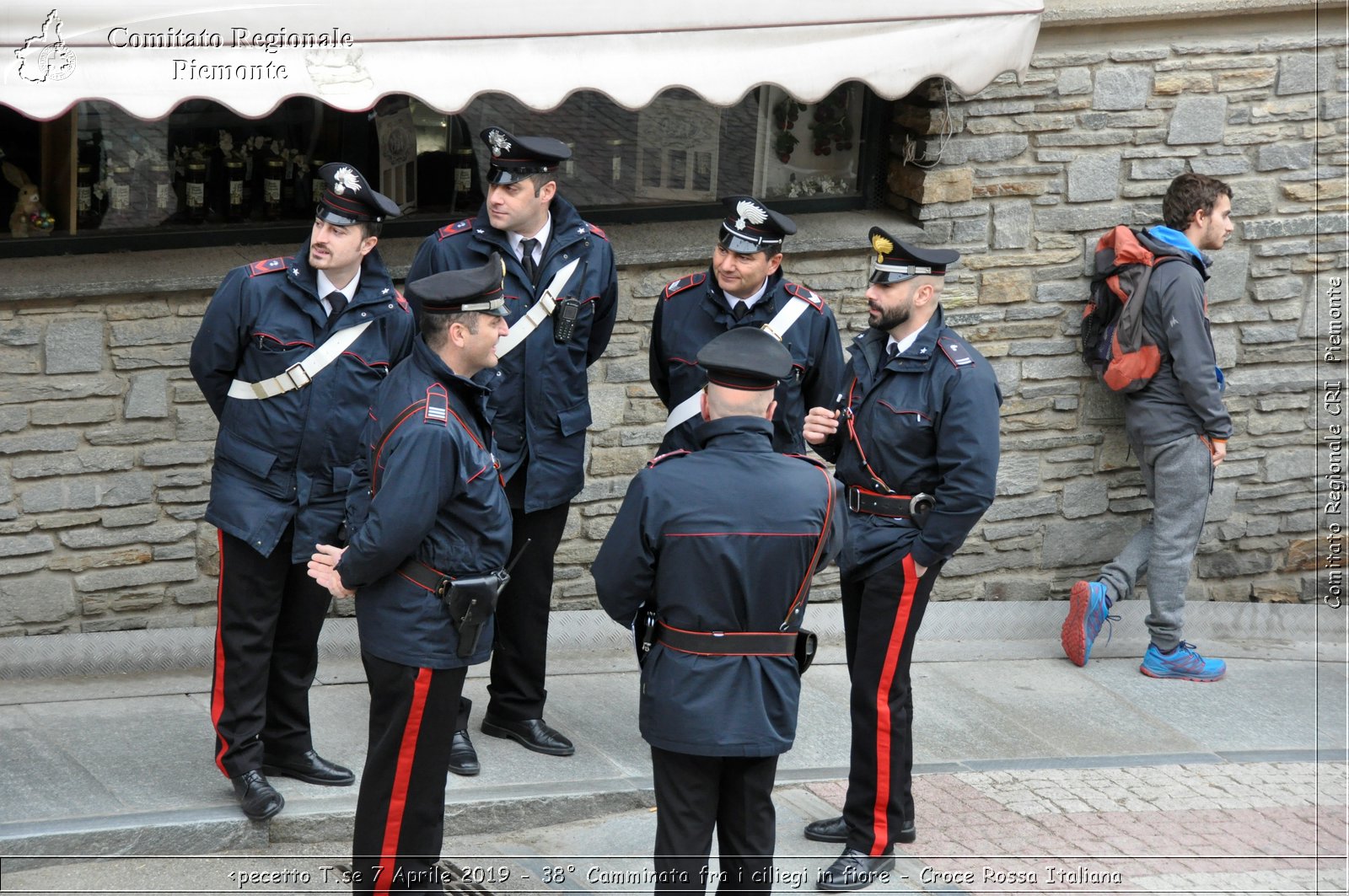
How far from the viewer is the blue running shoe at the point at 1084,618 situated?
23.6 feet

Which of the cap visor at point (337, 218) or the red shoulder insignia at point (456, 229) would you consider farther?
the red shoulder insignia at point (456, 229)

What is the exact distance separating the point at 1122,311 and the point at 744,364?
369 cm

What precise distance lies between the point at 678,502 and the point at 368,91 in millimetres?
2284

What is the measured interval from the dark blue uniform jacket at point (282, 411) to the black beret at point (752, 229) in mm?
1314

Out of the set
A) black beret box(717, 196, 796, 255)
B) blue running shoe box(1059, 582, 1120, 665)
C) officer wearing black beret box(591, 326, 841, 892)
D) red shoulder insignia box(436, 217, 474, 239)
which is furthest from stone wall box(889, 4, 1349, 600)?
officer wearing black beret box(591, 326, 841, 892)

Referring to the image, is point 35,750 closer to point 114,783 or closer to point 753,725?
point 114,783

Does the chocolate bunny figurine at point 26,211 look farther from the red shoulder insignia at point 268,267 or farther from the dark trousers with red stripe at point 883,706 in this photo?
the dark trousers with red stripe at point 883,706

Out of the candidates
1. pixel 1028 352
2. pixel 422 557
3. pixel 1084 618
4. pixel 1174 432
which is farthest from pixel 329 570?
pixel 1174 432

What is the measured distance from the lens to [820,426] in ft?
17.4

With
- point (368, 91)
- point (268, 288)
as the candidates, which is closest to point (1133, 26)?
point (368, 91)

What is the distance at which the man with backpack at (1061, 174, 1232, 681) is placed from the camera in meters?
7.09

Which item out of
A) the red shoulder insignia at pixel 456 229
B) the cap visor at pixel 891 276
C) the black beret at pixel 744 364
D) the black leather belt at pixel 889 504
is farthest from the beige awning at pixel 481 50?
the black beret at pixel 744 364

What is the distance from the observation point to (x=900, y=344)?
518 centimetres

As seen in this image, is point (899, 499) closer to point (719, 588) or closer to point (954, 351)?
point (954, 351)
